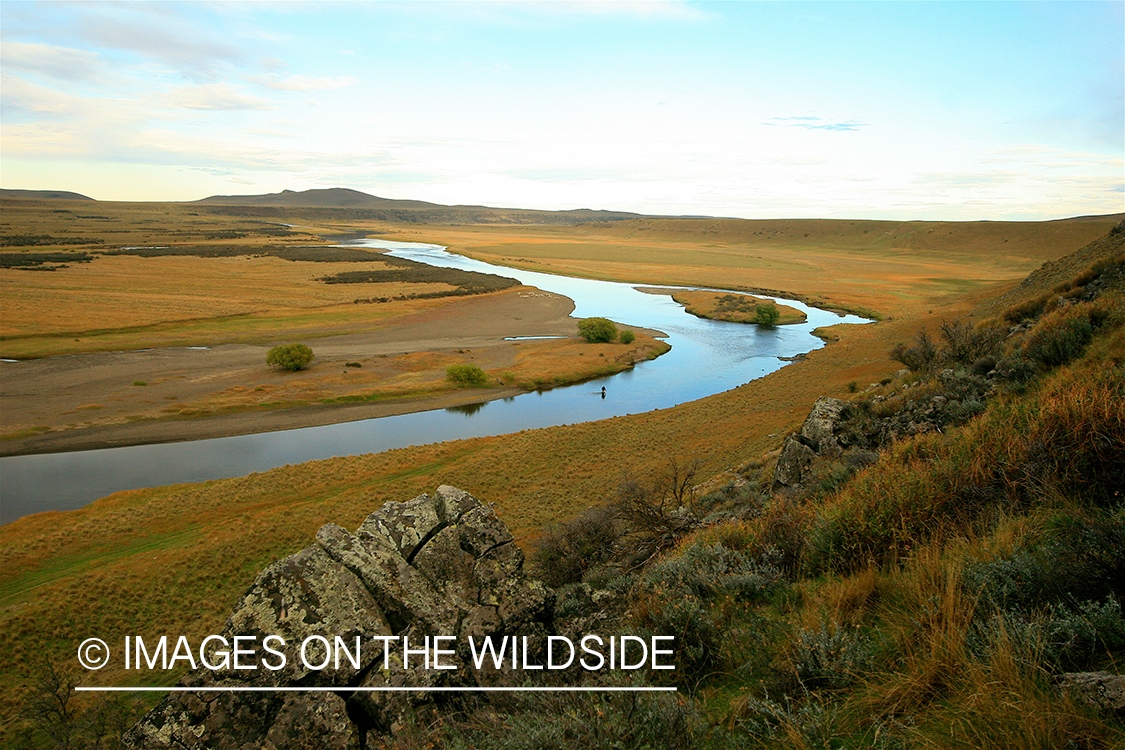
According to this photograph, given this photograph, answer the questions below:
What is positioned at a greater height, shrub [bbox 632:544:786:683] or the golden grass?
the golden grass

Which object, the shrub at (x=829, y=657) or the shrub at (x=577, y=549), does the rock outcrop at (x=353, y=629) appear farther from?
the shrub at (x=829, y=657)

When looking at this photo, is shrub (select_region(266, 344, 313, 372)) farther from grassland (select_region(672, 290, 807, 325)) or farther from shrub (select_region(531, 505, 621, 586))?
grassland (select_region(672, 290, 807, 325))

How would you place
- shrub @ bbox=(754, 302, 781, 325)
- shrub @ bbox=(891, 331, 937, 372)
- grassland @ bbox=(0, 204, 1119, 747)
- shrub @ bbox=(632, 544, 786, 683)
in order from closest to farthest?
grassland @ bbox=(0, 204, 1119, 747) → shrub @ bbox=(632, 544, 786, 683) → shrub @ bbox=(891, 331, 937, 372) → shrub @ bbox=(754, 302, 781, 325)

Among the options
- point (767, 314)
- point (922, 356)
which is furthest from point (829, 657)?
point (767, 314)

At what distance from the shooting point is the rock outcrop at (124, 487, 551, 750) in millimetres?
5020

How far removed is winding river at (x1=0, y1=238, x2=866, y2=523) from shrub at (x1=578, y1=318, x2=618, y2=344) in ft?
16.7

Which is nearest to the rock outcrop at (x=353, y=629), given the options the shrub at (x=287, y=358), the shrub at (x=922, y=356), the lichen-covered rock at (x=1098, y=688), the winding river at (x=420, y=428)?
the lichen-covered rock at (x=1098, y=688)

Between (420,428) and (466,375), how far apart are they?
698 cm

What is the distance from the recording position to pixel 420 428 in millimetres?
29828

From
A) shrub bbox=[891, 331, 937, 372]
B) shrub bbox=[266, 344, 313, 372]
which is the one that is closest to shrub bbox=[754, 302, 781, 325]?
shrub bbox=[891, 331, 937, 372]

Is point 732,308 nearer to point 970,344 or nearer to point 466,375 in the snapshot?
point 466,375

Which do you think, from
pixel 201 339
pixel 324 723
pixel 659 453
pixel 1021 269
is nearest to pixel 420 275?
pixel 201 339

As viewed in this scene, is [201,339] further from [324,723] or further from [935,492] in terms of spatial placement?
[935,492]

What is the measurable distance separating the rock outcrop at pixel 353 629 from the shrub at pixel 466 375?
2914 cm
